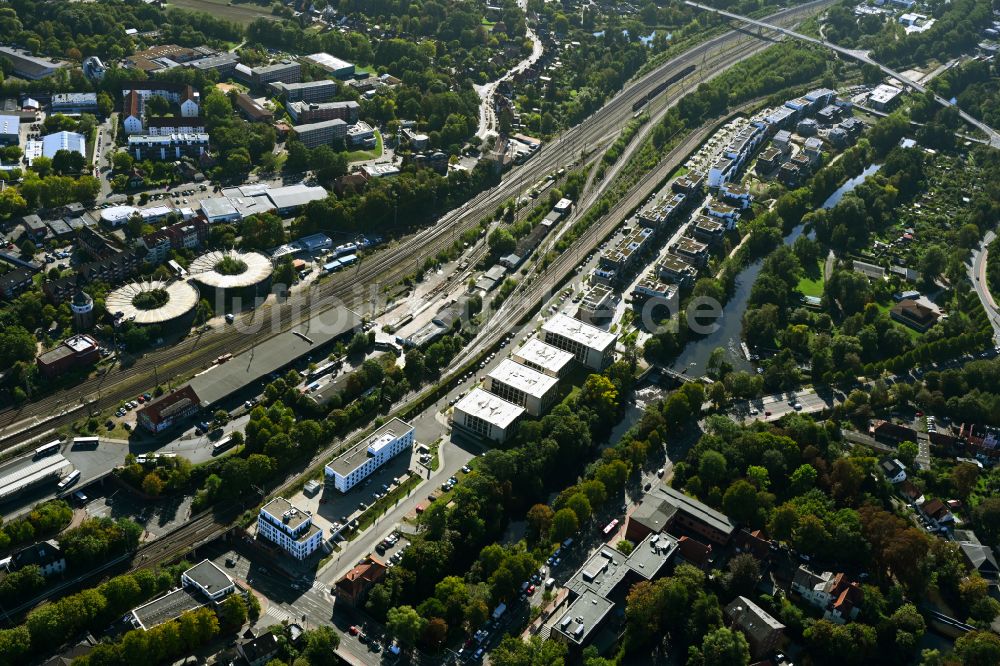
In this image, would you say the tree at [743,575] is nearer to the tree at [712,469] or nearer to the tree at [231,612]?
the tree at [712,469]

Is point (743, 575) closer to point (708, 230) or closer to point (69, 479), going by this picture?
point (69, 479)

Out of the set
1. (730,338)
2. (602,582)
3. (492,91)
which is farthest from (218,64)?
(602,582)

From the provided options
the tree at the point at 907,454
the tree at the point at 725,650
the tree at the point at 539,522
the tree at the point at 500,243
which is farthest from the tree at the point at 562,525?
the tree at the point at 500,243

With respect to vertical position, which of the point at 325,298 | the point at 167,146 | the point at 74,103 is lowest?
the point at 325,298

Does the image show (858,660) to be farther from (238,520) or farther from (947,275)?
(947,275)

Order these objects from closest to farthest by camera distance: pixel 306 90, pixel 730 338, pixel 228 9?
1. pixel 730 338
2. pixel 306 90
3. pixel 228 9

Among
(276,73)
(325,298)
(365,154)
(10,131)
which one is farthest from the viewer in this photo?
(276,73)

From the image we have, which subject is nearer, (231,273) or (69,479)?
(69,479)

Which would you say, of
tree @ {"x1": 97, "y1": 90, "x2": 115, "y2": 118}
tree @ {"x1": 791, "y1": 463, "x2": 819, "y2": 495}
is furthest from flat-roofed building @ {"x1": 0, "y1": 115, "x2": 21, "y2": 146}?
tree @ {"x1": 791, "y1": 463, "x2": 819, "y2": 495}
